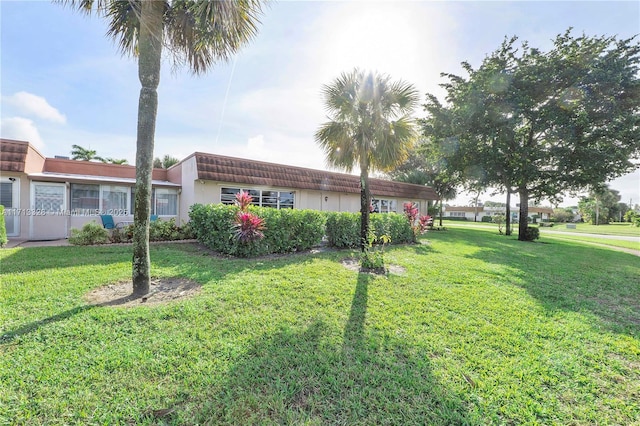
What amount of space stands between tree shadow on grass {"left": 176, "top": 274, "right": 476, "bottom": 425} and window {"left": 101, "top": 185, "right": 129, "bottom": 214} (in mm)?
13223

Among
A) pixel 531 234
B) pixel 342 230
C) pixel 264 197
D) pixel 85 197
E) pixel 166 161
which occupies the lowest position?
pixel 531 234

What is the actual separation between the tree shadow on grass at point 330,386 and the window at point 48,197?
13418 mm

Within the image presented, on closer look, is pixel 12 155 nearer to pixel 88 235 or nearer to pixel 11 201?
pixel 11 201

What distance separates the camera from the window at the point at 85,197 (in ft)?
37.7

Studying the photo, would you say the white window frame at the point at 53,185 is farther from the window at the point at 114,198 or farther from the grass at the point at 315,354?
the grass at the point at 315,354

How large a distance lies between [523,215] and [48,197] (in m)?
26.5

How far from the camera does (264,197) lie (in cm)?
1395

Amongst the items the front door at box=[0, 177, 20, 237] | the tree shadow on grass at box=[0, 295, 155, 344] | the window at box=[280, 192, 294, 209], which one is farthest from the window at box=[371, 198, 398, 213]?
the front door at box=[0, 177, 20, 237]

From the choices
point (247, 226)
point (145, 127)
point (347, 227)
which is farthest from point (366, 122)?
point (145, 127)

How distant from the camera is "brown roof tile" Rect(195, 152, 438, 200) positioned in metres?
11.7

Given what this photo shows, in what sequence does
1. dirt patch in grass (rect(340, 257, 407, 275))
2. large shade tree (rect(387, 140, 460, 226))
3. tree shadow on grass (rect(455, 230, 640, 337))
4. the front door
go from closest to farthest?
tree shadow on grass (rect(455, 230, 640, 337)), dirt patch in grass (rect(340, 257, 407, 275)), the front door, large shade tree (rect(387, 140, 460, 226))

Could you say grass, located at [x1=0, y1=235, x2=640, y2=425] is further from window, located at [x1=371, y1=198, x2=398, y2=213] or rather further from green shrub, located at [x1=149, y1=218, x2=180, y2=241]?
window, located at [x1=371, y1=198, x2=398, y2=213]

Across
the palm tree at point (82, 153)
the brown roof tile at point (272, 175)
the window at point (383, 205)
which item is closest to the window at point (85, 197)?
the brown roof tile at point (272, 175)

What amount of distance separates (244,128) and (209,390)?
12.2 m
